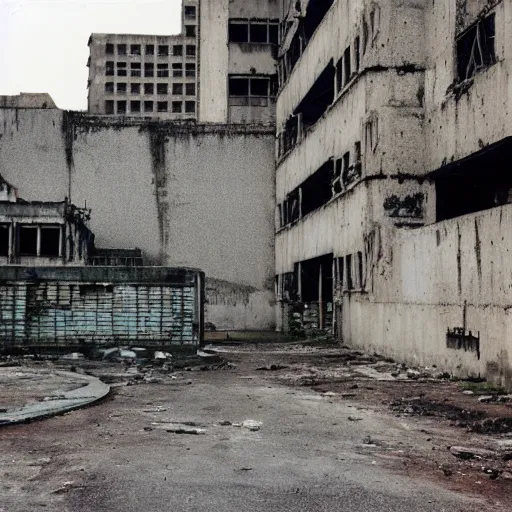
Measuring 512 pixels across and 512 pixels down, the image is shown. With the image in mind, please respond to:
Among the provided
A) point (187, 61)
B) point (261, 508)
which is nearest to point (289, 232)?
point (261, 508)

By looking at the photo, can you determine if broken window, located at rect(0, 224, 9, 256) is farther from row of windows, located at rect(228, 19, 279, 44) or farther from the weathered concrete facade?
row of windows, located at rect(228, 19, 279, 44)

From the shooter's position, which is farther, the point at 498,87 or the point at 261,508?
the point at 498,87

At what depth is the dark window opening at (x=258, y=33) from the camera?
3657 cm

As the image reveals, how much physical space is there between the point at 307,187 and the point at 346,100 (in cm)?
688

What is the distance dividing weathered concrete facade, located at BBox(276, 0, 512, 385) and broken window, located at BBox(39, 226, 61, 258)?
8.81m

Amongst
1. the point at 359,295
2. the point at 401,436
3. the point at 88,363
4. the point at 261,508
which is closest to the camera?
the point at 261,508

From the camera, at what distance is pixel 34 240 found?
26969mm

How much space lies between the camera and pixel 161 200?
30.7 m

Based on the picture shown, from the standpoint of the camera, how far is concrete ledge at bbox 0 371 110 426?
7.45 metres

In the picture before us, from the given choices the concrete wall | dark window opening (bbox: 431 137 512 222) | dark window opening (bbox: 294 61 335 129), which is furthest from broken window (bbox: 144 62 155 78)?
dark window opening (bbox: 431 137 512 222)

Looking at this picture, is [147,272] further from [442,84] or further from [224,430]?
[224,430]

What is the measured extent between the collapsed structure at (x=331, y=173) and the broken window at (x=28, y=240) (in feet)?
12.1

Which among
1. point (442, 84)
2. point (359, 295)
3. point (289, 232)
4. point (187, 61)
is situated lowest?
point (359, 295)

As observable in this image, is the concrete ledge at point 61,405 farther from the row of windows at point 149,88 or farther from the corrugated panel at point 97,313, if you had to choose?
the row of windows at point 149,88
